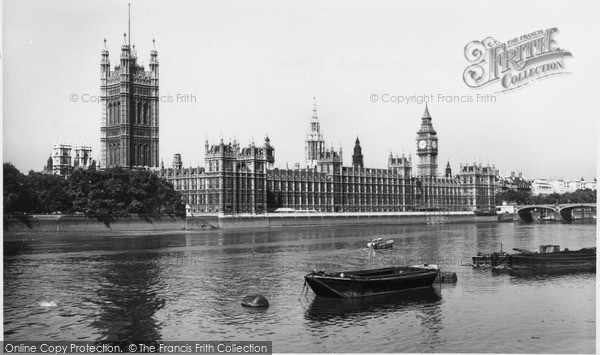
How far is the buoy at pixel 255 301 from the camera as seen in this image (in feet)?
104

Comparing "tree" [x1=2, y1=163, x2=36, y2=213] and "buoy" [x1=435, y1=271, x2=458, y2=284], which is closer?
"buoy" [x1=435, y1=271, x2=458, y2=284]

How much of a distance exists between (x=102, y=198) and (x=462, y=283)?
1966 inches

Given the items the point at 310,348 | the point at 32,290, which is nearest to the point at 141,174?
the point at 32,290

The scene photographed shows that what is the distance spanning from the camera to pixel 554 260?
45.8 m

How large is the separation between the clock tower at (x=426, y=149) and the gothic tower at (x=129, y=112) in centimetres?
6367

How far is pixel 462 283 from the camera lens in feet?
129

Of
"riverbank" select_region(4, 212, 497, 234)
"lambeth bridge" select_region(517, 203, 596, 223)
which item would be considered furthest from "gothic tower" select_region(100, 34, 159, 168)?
"lambeth bridge" select_region(517, 203, 596, 223)

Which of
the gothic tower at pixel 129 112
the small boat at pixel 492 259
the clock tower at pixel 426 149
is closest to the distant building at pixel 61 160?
the gothic tower at pixel 129 112

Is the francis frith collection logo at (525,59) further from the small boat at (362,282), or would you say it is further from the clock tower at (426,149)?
the clock tower at (426,149)

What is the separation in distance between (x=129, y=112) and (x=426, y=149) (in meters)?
69.7

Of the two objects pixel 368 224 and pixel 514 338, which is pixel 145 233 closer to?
pixel 368 224

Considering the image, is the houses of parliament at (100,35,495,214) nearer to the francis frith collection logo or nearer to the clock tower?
the clock tower

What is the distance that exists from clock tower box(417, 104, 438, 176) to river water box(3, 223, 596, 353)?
11065 centimetres

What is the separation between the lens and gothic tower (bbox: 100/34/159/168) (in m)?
118
